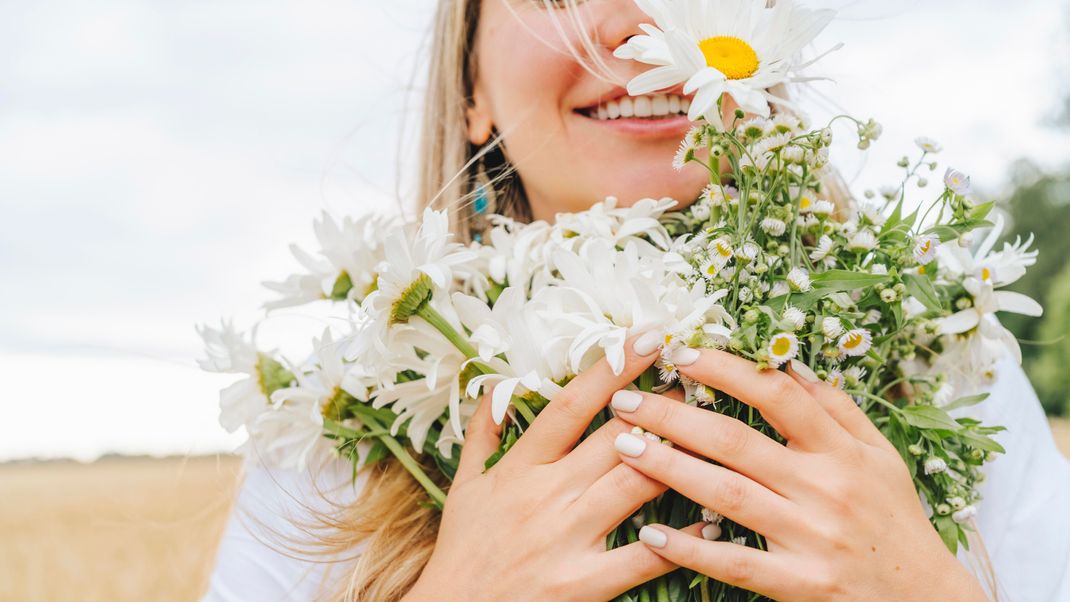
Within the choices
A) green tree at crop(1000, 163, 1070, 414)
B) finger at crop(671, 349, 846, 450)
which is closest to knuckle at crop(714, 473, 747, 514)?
finger at crop(671, 349, 846, 450)

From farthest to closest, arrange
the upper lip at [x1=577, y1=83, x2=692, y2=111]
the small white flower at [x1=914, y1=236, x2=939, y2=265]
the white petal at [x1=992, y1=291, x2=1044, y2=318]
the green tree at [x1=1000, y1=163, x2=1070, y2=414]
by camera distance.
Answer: the green tree at [x1=1000, y1=163, x2=1070, y2=414]
the upper lip at [x1=577, y1=83, x2=692, y2=111]
the white petal at [x1=992, y1=291, x2=1044, y2=318]
the small white flower at [x1=914, y1=236, x2=939, y2=265]

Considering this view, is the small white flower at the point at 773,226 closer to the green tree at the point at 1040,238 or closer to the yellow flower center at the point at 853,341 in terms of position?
the yellow flower center at the point at 853,341

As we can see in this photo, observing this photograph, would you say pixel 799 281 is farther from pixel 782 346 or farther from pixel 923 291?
pixel 923 291

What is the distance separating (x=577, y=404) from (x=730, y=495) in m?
0.25

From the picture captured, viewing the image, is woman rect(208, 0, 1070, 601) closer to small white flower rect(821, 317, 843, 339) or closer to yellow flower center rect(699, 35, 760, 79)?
small white flower rect(821, 317, 843, 339)

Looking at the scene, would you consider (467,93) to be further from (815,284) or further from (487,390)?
(815,284)

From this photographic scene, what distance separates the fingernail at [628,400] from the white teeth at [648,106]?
69cm

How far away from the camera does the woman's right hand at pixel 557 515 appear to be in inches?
47.4

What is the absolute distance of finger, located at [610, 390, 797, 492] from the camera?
3.90 ft

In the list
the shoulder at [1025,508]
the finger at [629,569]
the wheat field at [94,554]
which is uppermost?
the finger at [629,569]

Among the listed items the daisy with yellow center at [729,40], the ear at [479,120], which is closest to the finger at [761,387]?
the daisy with yellow center at [729,40]

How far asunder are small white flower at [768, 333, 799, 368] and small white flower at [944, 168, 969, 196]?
36cm

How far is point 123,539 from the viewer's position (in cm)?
544

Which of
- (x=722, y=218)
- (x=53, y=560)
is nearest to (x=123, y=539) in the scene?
(x=53, y=560)
